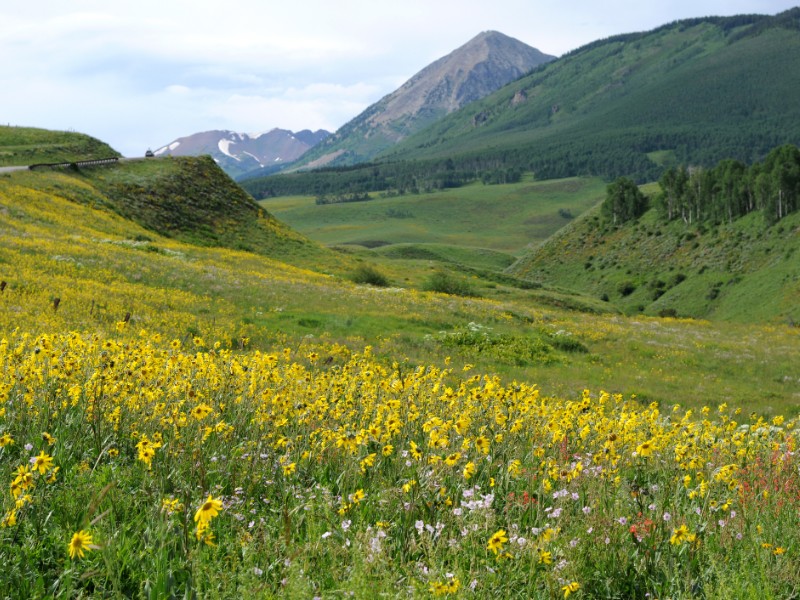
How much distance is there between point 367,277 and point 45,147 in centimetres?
3692

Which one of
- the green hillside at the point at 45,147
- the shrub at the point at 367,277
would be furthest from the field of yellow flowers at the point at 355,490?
the green hillside at the point at 45,147

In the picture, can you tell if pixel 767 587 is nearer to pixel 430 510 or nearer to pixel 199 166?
pixel 430 510

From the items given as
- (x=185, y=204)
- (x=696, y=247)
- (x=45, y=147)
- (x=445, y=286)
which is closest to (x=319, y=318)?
(x=445, y=286)

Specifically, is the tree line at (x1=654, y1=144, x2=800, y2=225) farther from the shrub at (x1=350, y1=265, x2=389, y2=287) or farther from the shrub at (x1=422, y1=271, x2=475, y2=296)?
the shrub at (x1=350, y1=265, x2=389, y2=287)

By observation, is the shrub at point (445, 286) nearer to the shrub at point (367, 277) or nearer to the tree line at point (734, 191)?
the shrub at point (367, 277)

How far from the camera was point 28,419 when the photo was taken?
21.7 feet

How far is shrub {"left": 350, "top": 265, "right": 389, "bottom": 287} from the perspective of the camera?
49291 millimetres

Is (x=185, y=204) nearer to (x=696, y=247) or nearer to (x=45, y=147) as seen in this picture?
(x=45, y=147)

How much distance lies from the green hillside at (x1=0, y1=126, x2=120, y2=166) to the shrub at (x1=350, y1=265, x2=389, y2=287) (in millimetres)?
32205

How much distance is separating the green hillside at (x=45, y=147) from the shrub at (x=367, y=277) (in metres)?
32.2

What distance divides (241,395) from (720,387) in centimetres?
2407

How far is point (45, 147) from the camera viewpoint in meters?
62.0

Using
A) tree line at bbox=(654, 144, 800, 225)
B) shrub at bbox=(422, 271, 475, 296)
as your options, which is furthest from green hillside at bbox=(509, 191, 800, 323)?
shrub at bbox=(422, 271, 475, 296)

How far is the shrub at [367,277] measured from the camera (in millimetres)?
49291
